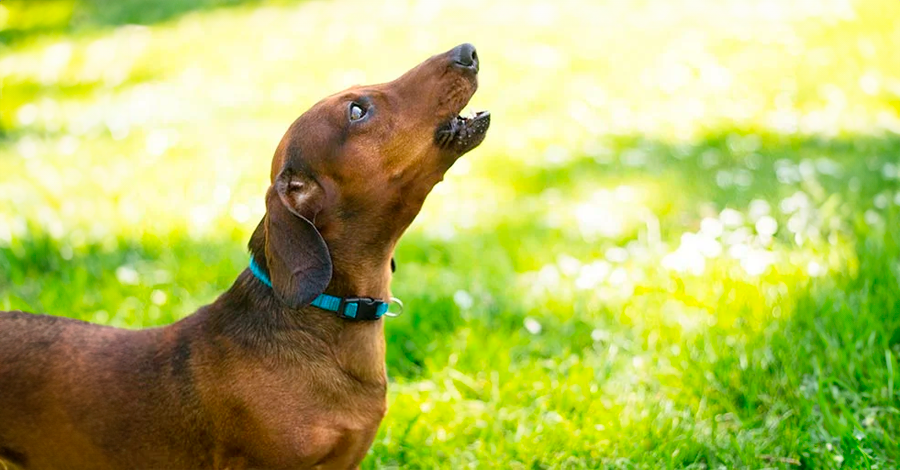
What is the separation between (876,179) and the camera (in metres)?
5.77

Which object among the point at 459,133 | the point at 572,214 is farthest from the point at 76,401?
the point at 572,214

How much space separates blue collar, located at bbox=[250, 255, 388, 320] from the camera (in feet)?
10.2

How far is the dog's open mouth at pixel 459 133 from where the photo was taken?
314 cm

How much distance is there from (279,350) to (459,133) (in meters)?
0.94

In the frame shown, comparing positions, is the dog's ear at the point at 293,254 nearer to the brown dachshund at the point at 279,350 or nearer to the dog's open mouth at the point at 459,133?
the brown dachshund at the point at 279,350

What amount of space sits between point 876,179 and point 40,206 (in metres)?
5.34

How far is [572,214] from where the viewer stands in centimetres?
575

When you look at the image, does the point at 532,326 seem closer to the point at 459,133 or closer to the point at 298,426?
the point at 459,133

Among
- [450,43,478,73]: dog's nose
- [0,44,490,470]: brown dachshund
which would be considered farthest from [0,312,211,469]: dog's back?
[450,43,478,73]: dog's nose

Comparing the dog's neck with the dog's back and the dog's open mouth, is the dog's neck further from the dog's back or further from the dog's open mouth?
the dog's open mouth

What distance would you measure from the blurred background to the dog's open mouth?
122cm

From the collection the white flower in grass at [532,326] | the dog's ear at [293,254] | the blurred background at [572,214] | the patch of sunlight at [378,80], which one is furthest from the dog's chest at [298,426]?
the patch of sunlight at [378,80]

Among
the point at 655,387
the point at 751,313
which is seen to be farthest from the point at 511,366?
the point at 751,313

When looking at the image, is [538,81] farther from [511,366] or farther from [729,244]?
[511,366]
